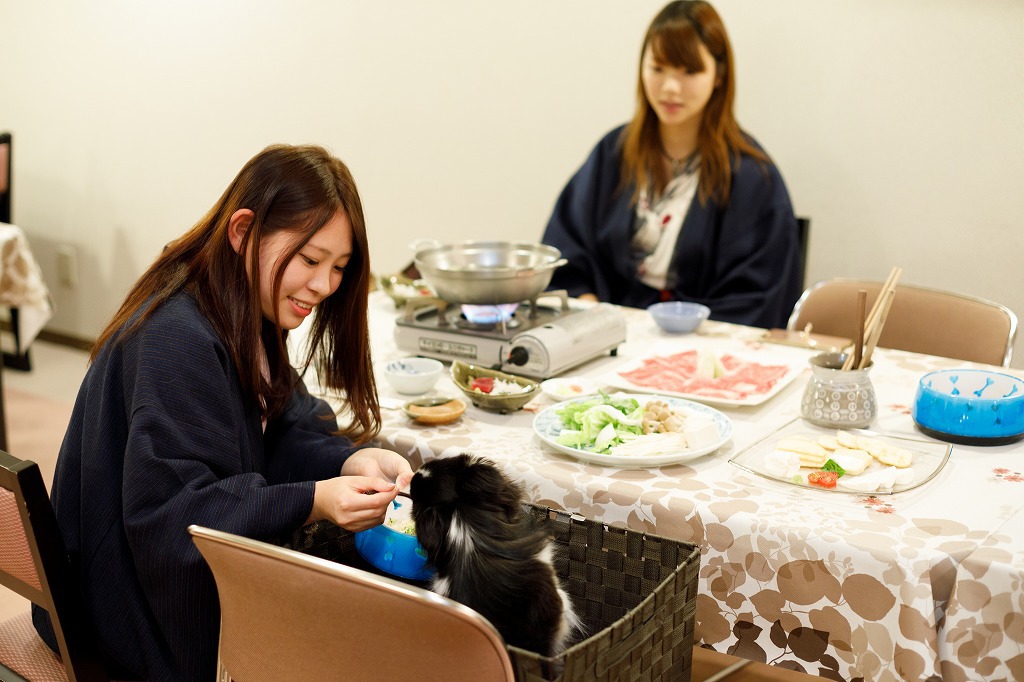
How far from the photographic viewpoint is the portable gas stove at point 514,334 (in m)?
1.90

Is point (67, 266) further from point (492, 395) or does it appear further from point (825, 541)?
point (825, 541)

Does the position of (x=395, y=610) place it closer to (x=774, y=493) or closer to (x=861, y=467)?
(x=774, y=493)

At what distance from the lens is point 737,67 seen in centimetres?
319

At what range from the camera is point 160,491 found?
125 cm

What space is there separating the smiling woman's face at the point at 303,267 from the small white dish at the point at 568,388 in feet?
1.76

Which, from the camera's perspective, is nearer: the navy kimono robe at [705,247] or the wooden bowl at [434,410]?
the wooden bowl at [434,410]

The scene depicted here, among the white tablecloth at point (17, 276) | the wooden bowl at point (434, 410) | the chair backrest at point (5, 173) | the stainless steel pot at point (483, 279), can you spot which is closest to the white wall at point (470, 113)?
the chair backrest at point (5, 173)

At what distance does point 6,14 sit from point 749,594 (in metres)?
4.99

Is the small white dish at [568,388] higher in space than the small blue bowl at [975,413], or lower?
lower

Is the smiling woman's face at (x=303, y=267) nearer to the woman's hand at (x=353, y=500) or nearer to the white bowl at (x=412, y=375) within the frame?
the woman's hand at (x=353, y=500)

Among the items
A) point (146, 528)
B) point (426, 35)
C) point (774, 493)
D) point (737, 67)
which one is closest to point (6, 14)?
point (426, 35)

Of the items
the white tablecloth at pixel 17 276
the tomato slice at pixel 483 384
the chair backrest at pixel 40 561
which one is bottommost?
the white tablecloth at pixel 17 276

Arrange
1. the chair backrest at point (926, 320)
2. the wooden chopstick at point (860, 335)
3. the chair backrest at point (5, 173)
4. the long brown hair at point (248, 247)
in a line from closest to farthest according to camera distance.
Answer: the long brown hair at point (248, 247)
the wooden chopstick at point (860, 335)
the chair backrest at point (926, 320)
the chair backrest at point (5, 173)

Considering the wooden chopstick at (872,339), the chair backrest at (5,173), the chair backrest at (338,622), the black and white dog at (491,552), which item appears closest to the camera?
the chair backrest at (338,622)
